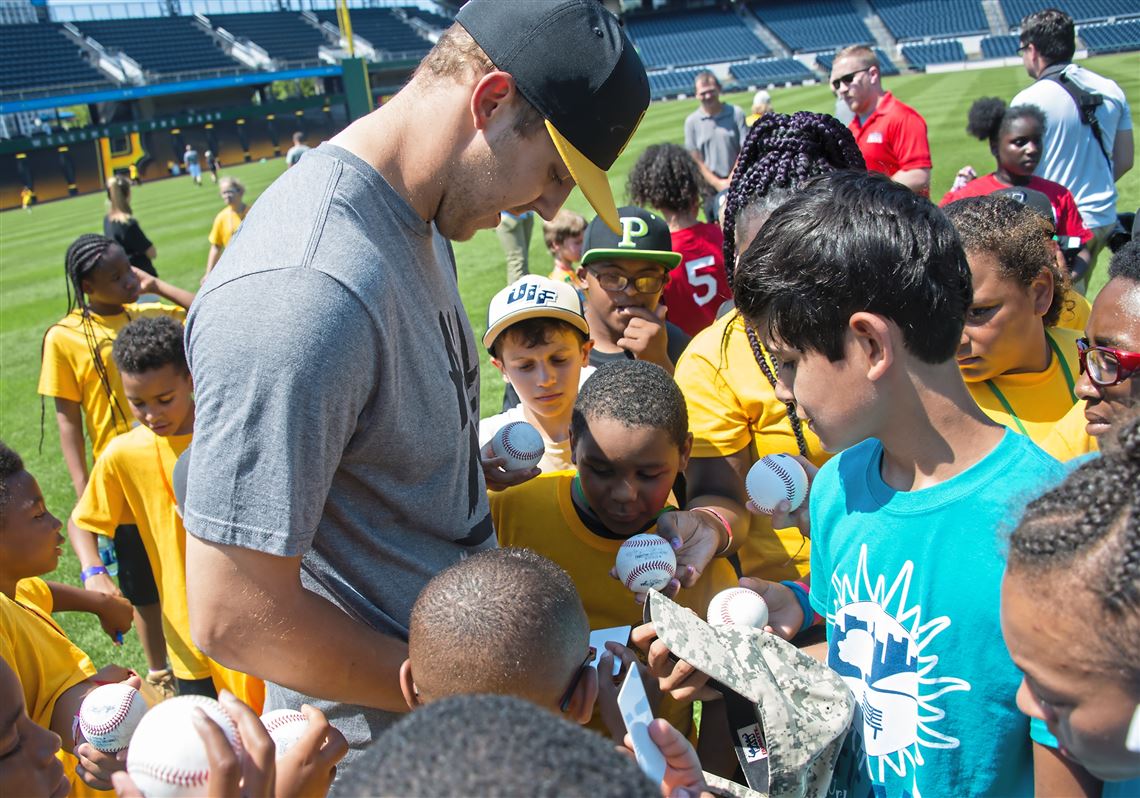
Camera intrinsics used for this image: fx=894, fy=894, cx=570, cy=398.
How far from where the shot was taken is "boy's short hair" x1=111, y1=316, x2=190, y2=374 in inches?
158

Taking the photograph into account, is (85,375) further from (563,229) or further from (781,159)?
(781,159)

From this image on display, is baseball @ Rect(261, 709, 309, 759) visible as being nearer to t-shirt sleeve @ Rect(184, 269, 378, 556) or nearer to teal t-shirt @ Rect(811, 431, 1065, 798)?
t-shirt sleeve @ Rect(184, 269, 378, 556)

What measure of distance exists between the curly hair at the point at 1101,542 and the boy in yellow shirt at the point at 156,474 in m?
3.58

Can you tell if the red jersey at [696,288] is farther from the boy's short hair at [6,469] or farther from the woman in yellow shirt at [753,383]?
the boy's short hair at [6,469]

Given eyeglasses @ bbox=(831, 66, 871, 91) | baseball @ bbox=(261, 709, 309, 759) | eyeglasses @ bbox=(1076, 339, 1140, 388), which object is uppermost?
eyeglasses @ bbox=(831, 66, 871, 91)

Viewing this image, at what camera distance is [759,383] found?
295 cm

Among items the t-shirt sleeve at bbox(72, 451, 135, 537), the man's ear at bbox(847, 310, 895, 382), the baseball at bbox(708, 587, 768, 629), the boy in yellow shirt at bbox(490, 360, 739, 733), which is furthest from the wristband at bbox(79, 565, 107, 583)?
the man's ear at bbox(847, 310, 895, 382)

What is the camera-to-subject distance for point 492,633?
1801mm

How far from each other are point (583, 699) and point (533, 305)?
2.00 metres

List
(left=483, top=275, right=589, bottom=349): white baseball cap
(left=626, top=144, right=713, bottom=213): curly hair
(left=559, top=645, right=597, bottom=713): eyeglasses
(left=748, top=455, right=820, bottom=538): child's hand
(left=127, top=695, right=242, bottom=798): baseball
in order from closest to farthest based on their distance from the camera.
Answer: (left=127, top=695, right=242, bottom=798): baseball, (left=559, top=645, right=597, bottom=713): eyeglasses, (left=748, top=455, right=820, bottom=538): child's hand, (left=483, top=275, right=589, bottom=349): white baseball cap, (left=626, top=144, right=713, bottom=213): curly hair

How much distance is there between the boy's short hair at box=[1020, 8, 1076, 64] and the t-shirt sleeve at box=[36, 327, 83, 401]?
7519mm

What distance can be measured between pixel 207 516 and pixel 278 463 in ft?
0.53

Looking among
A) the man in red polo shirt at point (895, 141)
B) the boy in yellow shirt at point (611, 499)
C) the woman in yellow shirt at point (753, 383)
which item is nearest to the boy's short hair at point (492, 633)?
the boy in yellow shirt at point (611, 499)

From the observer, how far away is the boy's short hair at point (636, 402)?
2.98m
